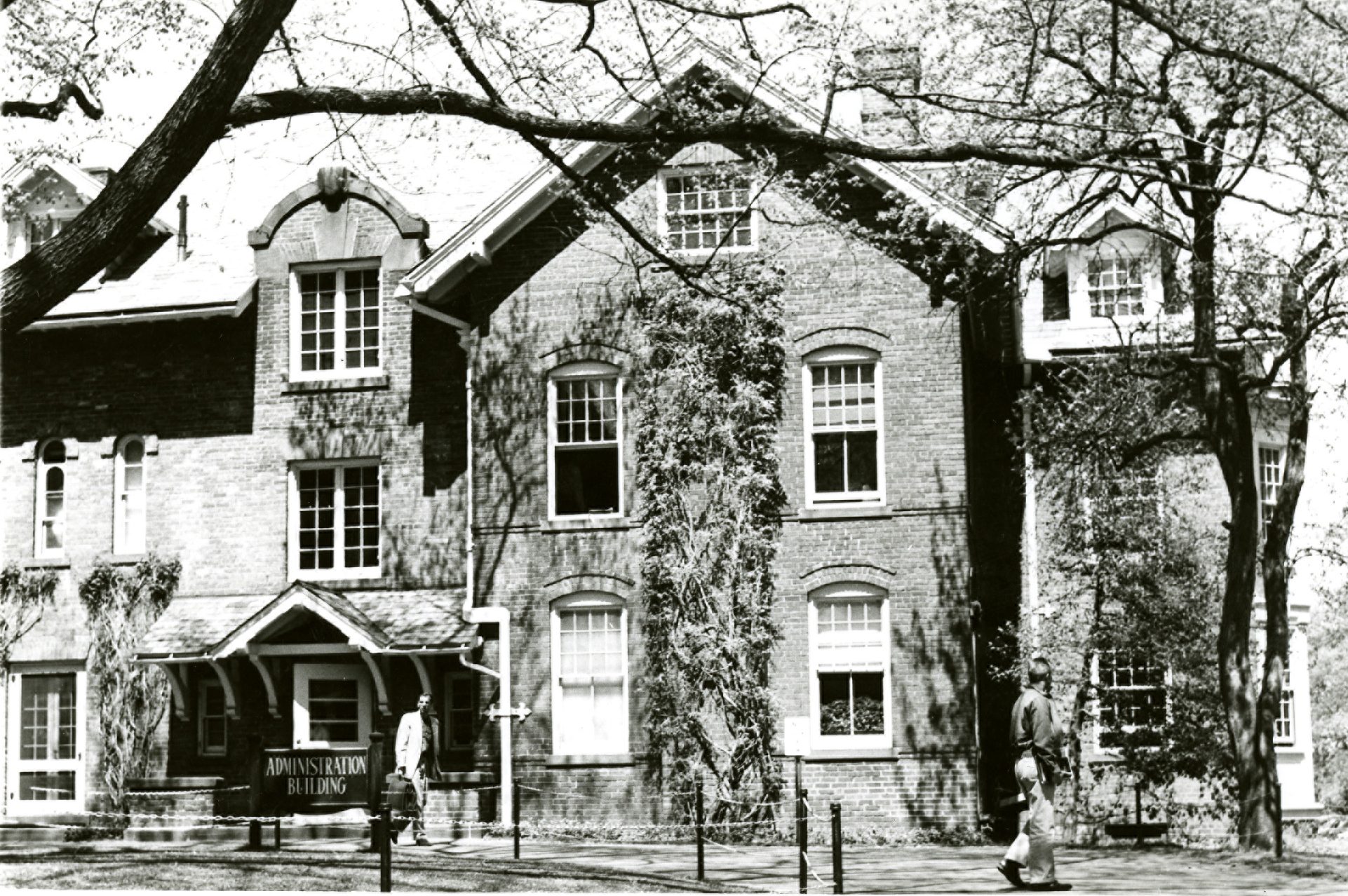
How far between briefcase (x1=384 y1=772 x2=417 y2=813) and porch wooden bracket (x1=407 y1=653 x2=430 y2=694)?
110 inches

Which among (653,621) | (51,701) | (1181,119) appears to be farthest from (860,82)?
(51,701)

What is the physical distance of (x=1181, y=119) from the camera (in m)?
19.6

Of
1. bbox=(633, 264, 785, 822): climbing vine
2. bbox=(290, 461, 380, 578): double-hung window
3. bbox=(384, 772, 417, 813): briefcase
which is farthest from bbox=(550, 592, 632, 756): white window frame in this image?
bbox=(290, 461, 380, 578): double-hung window

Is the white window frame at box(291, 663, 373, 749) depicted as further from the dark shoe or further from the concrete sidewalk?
the dark shoe

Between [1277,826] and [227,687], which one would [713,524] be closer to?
[227,687]

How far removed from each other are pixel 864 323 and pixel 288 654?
9433 millimetres

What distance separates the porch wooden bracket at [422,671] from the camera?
2556 cm

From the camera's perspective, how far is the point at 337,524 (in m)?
27.6

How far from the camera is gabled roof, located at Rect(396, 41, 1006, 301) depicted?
23672 millimetres

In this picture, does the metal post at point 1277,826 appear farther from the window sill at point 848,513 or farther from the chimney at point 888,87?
the chimney at point 888,87

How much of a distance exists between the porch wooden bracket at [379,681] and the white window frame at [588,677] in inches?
98.7

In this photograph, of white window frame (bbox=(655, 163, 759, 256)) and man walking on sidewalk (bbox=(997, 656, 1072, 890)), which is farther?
white window frame (bbox=(655, 163, 759, 256))

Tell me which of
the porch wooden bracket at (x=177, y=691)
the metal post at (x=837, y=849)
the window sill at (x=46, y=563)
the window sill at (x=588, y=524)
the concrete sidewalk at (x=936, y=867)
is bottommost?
the concrete sidewalk at (x=936, y=867)

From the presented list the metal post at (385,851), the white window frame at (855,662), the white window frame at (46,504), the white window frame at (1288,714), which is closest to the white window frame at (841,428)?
the white window frame at (855,662)
